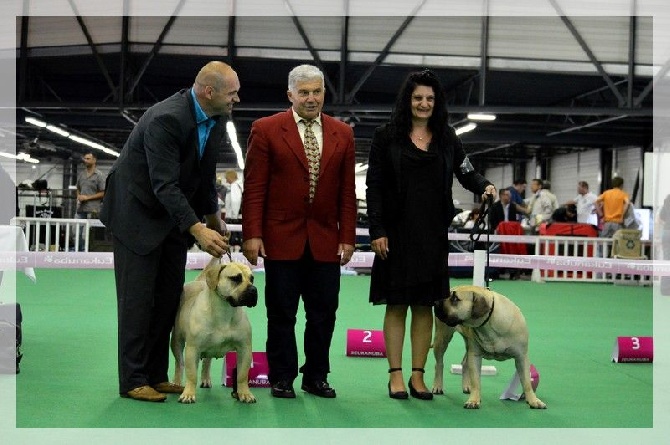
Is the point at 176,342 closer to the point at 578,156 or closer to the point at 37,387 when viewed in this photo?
the point at 37,387

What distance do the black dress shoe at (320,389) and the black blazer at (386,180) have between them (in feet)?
2.49

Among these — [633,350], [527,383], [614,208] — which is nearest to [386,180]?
[527,383]

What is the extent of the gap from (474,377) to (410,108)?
131 cm

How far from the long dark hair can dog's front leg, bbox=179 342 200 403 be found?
1.40 metres

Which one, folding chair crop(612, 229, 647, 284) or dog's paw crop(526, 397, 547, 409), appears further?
folding chair crop(612, 229, 647, 284)

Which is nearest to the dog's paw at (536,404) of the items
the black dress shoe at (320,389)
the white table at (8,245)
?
the black dress shoe at (320,389)

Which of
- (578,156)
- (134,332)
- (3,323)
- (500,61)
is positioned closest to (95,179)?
(500,61)

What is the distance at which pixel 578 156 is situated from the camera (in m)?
29.6

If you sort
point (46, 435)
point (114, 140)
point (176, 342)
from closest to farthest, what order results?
point (46, 435), point (176, 342), point (114, 140)

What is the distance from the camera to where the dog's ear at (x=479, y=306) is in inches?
163

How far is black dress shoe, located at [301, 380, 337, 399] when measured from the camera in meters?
4.42

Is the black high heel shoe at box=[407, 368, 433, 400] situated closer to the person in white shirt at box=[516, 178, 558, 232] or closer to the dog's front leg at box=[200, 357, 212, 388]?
the dog's front leg at box=[200, 357, 212, 388]

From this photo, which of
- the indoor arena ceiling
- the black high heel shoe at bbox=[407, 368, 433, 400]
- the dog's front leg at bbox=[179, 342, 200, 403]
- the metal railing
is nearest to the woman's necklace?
the black high heel shoe at bbox=[407, 368, 433, 400]

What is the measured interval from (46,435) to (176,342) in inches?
A: 39.0
